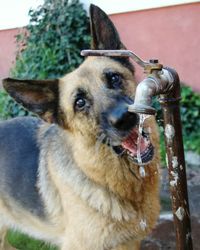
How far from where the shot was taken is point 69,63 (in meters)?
6.85

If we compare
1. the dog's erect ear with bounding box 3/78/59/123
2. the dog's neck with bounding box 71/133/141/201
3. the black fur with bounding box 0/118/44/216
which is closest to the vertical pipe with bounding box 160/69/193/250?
the dog's neck with bounding box 71/133/141/201

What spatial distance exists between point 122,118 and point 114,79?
46 cm

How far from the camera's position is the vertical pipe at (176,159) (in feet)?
7.95

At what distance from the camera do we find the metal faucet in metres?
2.12

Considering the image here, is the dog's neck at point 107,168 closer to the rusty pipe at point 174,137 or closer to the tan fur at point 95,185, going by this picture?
the tan fur at point 95,185

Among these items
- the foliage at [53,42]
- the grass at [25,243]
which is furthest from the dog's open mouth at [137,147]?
the foliage at [53,42]

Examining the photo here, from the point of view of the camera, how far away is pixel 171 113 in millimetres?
2436

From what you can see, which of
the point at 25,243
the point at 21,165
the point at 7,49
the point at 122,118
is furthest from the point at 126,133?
the point at 7,49

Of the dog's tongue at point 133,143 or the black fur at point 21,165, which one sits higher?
the dog's tongue at point 133,143

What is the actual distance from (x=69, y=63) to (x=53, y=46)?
0.41m

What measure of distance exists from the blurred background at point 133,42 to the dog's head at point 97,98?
1896 mm

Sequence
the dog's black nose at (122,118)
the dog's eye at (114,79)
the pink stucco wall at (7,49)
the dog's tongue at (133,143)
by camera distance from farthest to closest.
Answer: the pink stucco wall at (7,49) → the dog's eye at (114,79) → the dog's tongue at (133,143) → the dog's black nose at (122,118)

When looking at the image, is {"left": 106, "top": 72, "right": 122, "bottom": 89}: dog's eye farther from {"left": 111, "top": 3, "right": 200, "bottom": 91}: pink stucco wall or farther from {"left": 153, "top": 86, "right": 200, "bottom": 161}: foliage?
{"left": 111, "top": 3, "right": 200, "bottom": 91}: pink stucco wall

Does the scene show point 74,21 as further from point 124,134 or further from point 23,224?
point 124,134
